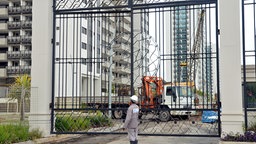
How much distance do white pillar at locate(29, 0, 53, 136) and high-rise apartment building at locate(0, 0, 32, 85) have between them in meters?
37.4

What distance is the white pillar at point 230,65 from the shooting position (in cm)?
996

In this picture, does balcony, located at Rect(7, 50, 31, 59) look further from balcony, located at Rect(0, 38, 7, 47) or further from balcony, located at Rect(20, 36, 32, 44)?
balcony, located at Rect(0, 38, 7, 47)

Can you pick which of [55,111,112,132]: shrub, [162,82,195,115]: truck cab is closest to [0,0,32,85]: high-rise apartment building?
[162,82,195,115]: truck cab

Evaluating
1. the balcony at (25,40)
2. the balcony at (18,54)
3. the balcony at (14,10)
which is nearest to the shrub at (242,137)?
the balcony at (18,54)

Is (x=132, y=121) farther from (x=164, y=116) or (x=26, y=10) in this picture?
(x=26, y=10)

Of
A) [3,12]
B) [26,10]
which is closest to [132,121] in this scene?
[26,10]

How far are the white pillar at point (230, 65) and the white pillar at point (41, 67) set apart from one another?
581cm

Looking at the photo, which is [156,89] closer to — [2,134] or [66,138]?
[66,138]

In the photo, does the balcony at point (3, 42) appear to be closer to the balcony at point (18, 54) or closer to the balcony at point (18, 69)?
the balcony at point (18, 54)

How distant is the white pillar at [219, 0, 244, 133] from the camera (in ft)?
32.7

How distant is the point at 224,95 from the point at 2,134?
6.74 metres

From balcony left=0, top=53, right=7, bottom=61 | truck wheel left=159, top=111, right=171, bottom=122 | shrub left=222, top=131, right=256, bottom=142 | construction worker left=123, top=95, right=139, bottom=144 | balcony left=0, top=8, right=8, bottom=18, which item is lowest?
truck wheel left=159, top=111, right=171, bottom=122

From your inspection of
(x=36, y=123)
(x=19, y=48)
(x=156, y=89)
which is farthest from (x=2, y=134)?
(x=19, y=48)

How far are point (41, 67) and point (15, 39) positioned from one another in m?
40.9
